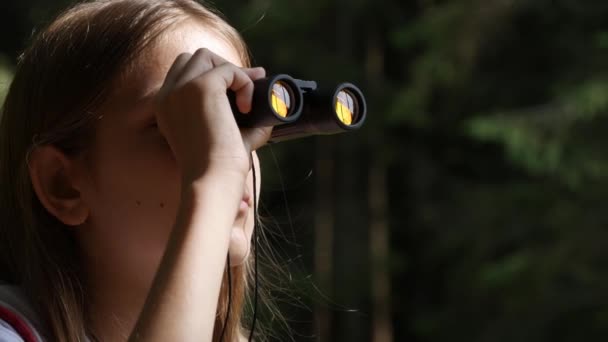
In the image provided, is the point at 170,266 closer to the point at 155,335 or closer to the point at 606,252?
the point at 155,335

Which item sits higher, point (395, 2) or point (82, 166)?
point (82, 166)

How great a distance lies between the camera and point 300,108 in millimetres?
1486

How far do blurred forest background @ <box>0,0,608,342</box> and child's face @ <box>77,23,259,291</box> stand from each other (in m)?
5.51

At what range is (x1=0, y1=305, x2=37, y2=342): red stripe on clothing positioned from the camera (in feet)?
4.69

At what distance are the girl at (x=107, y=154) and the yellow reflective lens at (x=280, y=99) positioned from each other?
40 mm

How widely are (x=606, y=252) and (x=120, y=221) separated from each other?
6902 mm

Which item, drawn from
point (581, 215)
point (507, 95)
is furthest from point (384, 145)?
point (581, 215)

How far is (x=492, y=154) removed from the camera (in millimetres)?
11289

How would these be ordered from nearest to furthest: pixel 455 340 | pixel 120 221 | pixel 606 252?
pixel 120 221, pixel 606 252, pixel 455 340

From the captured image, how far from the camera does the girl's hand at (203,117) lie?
4.42 feet

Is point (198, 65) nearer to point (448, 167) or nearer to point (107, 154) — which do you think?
point (107, 154)

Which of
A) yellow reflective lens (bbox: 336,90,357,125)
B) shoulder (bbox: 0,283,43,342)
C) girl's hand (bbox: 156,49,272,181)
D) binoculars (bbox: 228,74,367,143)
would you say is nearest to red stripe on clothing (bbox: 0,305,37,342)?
shoulder (bbox: 0,283,43,342)

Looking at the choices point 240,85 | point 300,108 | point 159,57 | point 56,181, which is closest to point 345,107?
point 300,108

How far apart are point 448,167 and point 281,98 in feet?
34.2
